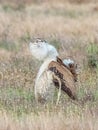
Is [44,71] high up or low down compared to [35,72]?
up

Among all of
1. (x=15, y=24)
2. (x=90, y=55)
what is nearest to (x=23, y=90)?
(x=90, y=55)

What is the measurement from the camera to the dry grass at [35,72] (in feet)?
27.7

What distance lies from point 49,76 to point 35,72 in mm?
2486

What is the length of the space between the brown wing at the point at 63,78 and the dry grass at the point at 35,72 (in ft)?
0.46

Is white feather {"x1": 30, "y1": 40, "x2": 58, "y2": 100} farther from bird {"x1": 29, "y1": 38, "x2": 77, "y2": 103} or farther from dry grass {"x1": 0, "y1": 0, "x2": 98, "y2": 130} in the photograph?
dry grass {"x1": 0, "y1": 0, "x2": 98, "y2": 130}

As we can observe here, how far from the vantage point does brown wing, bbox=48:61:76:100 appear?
9695mm

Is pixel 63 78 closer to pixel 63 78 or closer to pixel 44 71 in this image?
pixel 63 78

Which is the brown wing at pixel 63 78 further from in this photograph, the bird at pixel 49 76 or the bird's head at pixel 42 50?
the bird's head at pixel 42 50

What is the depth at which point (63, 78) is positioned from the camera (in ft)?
32.0

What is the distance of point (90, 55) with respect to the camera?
1355cm

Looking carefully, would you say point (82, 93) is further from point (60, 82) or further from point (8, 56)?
point (8, 56)

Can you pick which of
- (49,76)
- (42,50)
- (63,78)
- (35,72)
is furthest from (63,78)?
(35,72)

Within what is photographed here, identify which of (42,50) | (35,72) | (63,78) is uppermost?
(42,50)

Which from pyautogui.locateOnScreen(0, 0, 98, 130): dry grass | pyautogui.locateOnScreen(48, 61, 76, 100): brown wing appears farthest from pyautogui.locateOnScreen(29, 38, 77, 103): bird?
pyautogui.locateOnScreen(0, 0, 98, 130): dry grass
